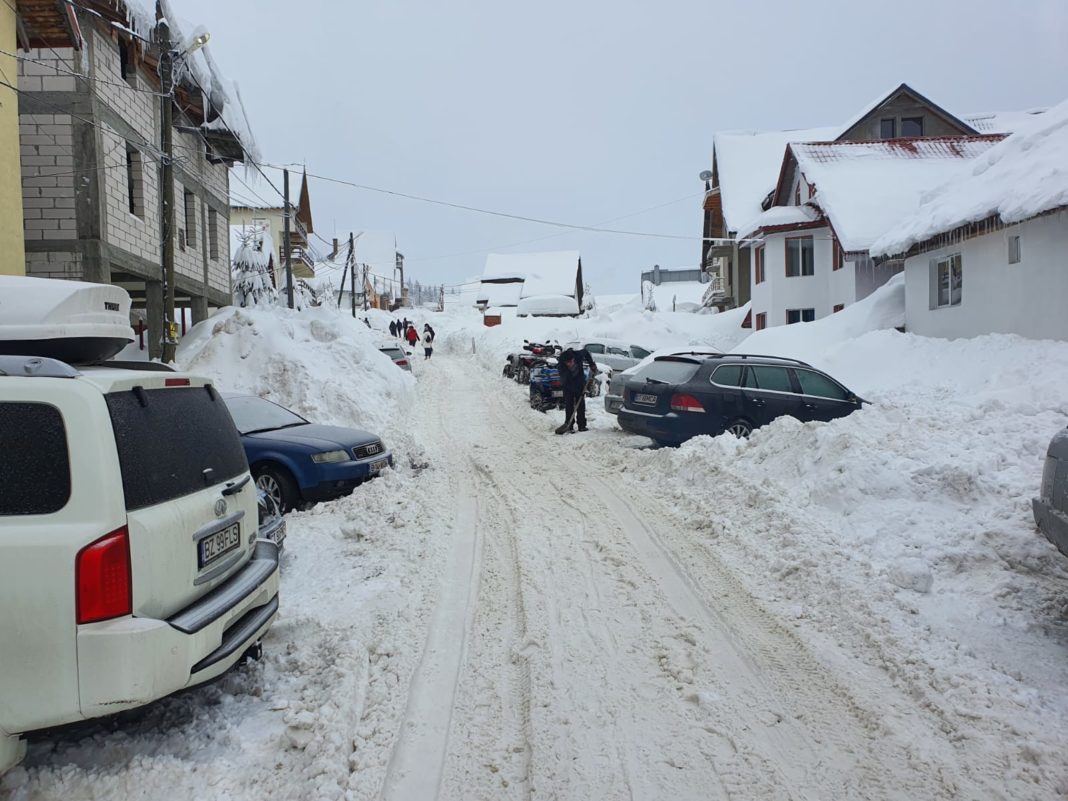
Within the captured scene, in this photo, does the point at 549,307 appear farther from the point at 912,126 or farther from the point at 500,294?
the point at 912,126

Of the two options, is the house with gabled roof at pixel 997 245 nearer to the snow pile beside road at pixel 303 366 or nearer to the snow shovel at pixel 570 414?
the snow shovel at pixel 570 414

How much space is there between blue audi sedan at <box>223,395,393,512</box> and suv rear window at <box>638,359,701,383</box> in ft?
16.7

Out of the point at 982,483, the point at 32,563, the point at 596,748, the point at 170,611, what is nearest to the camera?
the point at 32,563

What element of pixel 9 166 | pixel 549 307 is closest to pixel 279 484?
pixel 9 166

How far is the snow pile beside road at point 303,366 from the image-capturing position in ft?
44.2

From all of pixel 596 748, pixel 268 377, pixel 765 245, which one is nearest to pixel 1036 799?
pixel 596 748

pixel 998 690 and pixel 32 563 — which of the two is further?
pixel 998 690

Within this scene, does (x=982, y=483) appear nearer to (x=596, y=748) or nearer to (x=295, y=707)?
(x=596, y=748)

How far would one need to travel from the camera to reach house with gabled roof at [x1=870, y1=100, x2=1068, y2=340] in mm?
13305

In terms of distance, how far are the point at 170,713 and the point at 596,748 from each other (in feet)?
7.19

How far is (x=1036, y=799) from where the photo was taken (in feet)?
10.0

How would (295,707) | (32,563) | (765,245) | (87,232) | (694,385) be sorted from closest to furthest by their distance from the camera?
(32,563) → (295,707) → (694,385) → (87,232) → (765,245)

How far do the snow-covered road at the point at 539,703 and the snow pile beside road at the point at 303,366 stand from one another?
276 inches

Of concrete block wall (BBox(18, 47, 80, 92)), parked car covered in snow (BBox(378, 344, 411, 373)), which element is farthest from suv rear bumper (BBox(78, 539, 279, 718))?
parked car covered in snow (BBox(378, 344, 411, 373))
